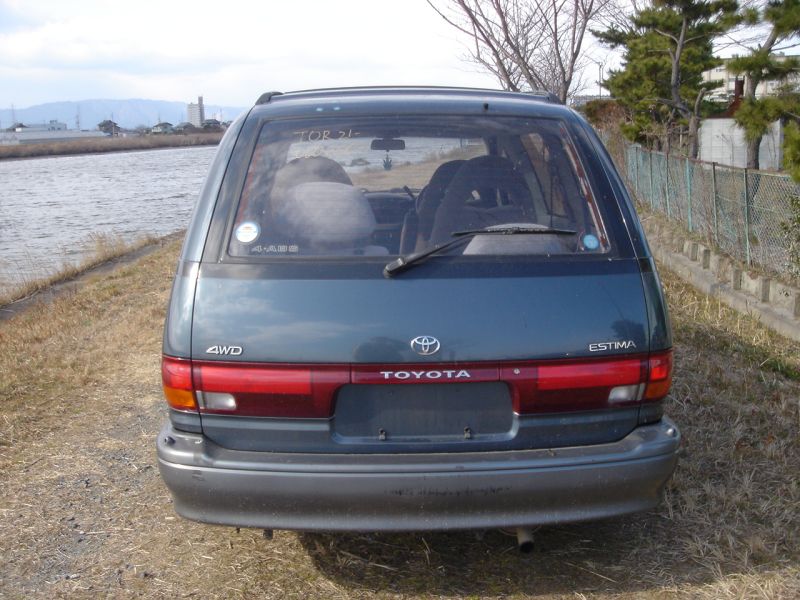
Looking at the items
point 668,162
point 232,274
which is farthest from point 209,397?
point 668,162

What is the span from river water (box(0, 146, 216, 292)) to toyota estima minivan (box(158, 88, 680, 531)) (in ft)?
19.9

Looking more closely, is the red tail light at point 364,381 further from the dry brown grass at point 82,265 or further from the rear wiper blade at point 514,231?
the dry brown grass at point 82,265

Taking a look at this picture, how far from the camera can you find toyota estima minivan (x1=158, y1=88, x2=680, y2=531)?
2.98 meters

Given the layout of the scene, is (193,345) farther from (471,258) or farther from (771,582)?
(771,582)

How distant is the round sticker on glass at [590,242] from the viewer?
3.20m

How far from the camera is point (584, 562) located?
3.59 m

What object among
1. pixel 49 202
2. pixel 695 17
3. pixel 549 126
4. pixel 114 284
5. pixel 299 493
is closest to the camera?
pixel 299 493

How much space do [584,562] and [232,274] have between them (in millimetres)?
1816

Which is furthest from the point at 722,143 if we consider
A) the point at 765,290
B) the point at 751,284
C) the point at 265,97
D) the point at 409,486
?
the point at 409,486

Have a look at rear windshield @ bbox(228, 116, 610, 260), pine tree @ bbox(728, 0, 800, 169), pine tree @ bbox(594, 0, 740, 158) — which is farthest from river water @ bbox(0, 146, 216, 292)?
pine tree @ bbox(594, 0, 740, 158)

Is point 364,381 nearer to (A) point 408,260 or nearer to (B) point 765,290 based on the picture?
(A) point 408,260

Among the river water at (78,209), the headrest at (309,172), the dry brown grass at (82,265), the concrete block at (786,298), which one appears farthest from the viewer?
the river water at (78,209)

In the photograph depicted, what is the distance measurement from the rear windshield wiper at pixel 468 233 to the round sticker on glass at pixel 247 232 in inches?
20.0

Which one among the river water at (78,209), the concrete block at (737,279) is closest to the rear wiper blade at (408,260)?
the concrete block at (737,279)
